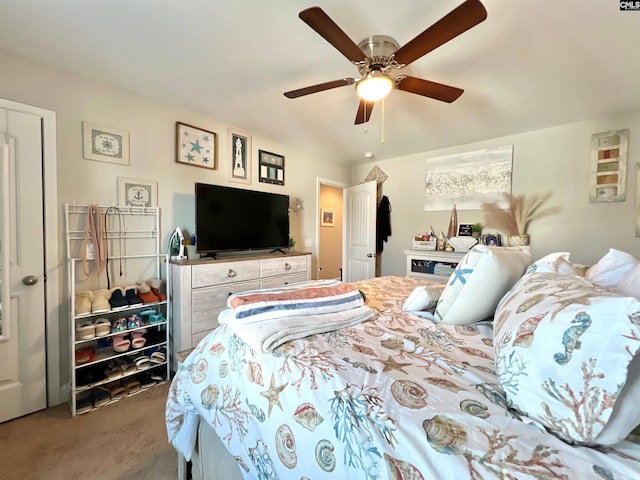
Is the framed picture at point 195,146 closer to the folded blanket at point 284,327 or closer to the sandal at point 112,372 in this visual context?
the sandal at point 112,372

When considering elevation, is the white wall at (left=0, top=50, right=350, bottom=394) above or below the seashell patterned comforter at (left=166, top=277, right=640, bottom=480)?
above

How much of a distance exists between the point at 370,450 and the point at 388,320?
67 centimetres

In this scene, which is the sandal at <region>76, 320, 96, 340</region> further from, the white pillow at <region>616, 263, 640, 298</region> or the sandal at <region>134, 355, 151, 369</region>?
the white pillow at <region>616, 263, 640, 298</region>

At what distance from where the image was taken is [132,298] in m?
2.01

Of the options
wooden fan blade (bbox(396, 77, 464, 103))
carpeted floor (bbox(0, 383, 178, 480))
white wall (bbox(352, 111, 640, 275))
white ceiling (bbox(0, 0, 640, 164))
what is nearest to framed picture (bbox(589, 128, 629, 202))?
white wall (bbox(352, 111, 640, 275))

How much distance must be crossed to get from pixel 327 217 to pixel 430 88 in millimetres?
3298

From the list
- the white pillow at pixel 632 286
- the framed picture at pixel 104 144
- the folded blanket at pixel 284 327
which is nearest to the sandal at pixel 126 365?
the folded blanket at pixel 284 327

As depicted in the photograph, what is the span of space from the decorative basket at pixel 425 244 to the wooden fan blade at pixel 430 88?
6.59ft

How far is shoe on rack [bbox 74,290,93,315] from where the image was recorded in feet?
5.91

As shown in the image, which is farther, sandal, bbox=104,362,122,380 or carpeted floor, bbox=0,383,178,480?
sandal, bbox=104,362,122,380

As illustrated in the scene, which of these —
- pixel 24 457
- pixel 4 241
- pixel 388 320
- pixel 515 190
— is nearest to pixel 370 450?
pixel 388 320

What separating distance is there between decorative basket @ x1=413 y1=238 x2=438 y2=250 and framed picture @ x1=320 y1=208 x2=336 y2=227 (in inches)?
70.4

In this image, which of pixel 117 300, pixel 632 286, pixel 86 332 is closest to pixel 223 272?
pixel 117 300

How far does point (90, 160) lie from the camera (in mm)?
2027
